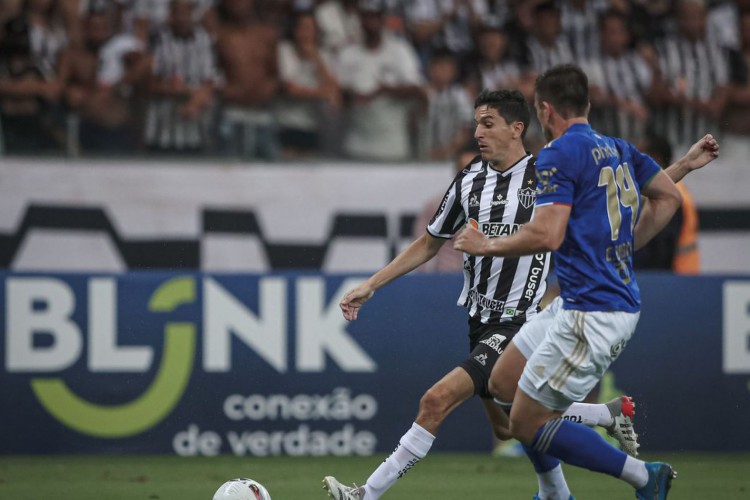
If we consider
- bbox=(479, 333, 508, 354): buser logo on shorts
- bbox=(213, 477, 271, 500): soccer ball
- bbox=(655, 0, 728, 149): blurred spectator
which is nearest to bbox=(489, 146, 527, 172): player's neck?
bbox=(479, 333, 508, 354): buser logo on shorts

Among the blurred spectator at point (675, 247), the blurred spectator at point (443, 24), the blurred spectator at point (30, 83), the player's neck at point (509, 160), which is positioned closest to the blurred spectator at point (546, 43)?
the blurred spectator at point (443, 24)

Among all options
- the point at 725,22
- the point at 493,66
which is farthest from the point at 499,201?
the point at 725,22

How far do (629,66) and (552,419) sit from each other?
7335 mm

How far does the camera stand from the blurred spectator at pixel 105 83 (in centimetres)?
1168

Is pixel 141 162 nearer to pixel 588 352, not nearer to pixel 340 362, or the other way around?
pixel 340 362

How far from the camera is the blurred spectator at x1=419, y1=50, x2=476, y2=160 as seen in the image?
11969mm

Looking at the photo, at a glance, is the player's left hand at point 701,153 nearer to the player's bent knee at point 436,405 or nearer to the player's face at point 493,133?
the player's face at point 493,133

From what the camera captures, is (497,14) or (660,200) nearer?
(660,200)

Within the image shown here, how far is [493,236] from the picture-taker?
7.08m

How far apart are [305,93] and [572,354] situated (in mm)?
6502

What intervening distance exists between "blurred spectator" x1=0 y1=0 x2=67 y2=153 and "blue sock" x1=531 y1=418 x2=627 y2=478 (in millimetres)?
7085

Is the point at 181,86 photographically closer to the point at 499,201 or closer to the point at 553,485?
the point at 499,201

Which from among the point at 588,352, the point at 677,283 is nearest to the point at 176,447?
the point at 677,283

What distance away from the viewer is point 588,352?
588 cm
